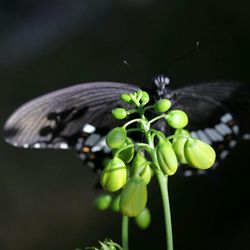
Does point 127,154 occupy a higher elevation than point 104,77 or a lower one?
lower

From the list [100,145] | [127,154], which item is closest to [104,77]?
[100,145]

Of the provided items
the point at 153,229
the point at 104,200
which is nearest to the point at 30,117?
the point at 104,200

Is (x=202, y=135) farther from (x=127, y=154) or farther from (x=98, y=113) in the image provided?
(x=127, y=154)

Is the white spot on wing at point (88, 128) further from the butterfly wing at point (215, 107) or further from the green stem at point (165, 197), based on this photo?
the green stem at point (165, 197)

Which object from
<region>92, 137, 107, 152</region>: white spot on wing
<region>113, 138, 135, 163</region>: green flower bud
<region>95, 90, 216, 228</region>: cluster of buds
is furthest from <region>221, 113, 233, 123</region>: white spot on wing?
<region>113, 138, 135, 163</region>: green flower bud

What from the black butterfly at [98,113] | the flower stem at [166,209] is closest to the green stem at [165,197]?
the flower stem at [166,209]

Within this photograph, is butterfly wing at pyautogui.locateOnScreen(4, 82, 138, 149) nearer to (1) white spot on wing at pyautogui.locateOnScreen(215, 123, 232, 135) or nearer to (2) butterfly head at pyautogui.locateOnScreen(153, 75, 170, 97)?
(2) butterfly head at pyautogui.locateOnScreen(153, 75, 170, 97)
